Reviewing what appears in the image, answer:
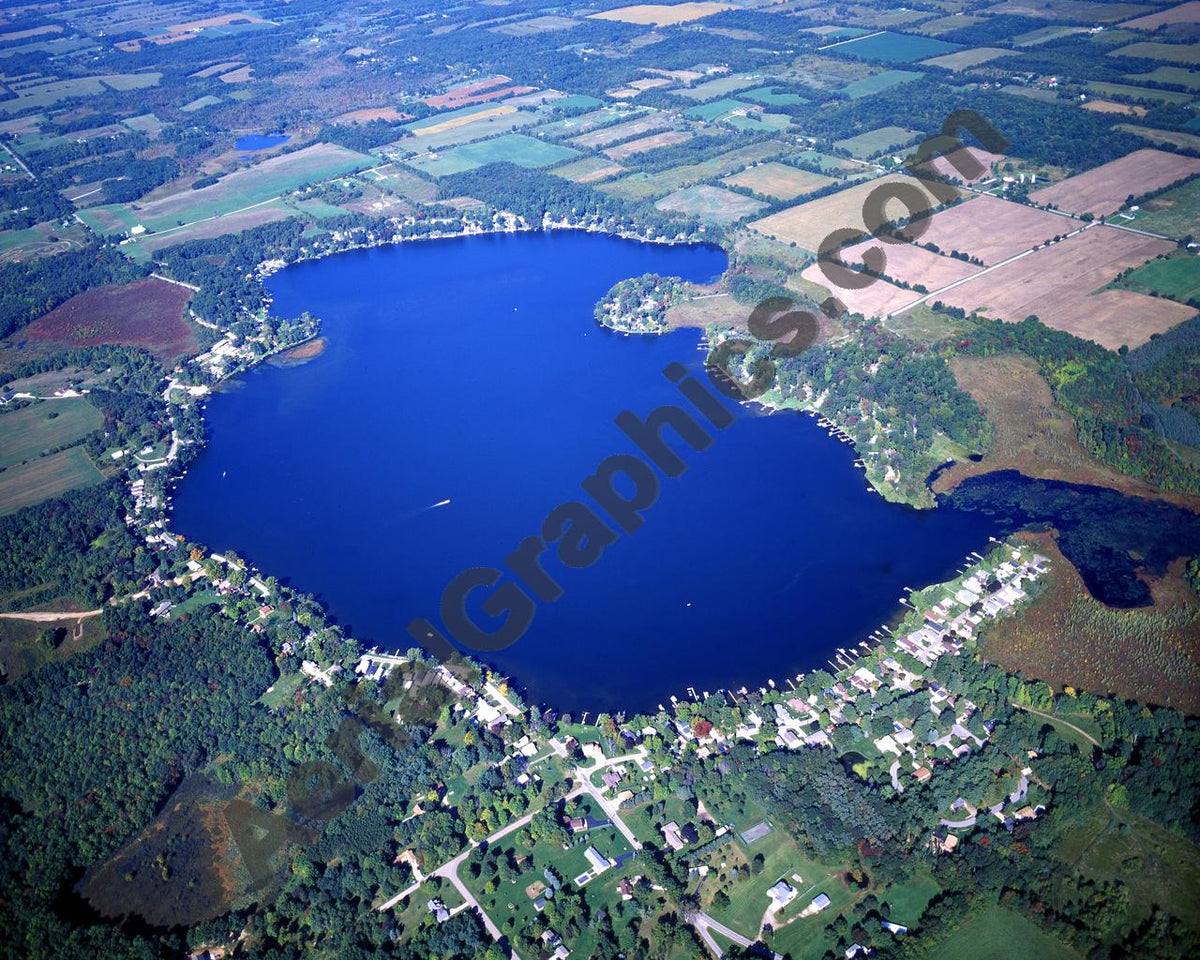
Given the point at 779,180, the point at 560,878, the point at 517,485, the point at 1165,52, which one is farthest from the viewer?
the point at 1165,52

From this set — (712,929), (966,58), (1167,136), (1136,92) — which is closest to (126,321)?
(712,929)

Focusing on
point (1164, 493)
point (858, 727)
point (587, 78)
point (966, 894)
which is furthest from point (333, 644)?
point (587, 78)

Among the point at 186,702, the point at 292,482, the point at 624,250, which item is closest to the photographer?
the point at 186,702

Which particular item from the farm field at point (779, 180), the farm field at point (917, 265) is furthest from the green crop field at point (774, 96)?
the farm field at point (917, 265)

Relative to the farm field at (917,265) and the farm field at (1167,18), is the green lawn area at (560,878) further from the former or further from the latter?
the farm field at (1167,18)

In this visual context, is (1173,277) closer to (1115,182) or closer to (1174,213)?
(1174,213)

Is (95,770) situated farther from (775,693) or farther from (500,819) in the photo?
(775,693)

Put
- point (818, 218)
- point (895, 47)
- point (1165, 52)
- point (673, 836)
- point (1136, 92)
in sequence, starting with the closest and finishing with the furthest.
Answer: point (673, 836) < point (818, 218) < point (1136, 92) < point (1165, 52) < point (895, 47)
